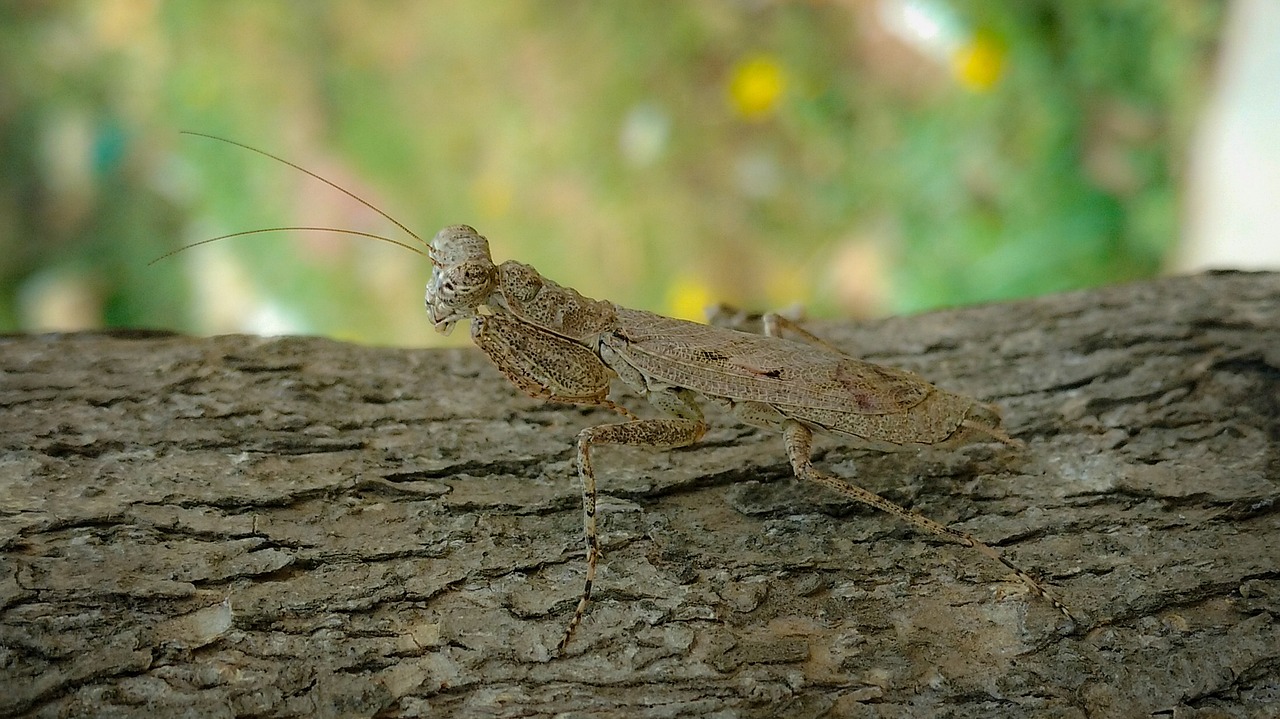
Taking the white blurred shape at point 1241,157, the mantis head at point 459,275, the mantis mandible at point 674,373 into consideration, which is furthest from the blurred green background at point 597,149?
the mantis head at point 459,275

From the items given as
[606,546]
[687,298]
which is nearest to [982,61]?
[687,298]

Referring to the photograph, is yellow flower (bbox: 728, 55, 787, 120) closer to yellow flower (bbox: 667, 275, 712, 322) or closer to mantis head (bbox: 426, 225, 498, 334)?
yellow flower (bbox: 667, 275, 712, 322)

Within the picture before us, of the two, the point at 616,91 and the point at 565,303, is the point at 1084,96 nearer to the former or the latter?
the point at 616,91

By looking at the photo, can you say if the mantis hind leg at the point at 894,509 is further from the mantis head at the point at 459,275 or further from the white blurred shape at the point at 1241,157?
the white blurred shape at the point at 1241,157

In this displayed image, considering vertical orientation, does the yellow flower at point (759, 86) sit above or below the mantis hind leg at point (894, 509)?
above

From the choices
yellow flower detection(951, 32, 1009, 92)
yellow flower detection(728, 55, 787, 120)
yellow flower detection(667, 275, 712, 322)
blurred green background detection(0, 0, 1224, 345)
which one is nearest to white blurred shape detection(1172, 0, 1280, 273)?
blurred green background detection(0, 0, 1224, 345)
